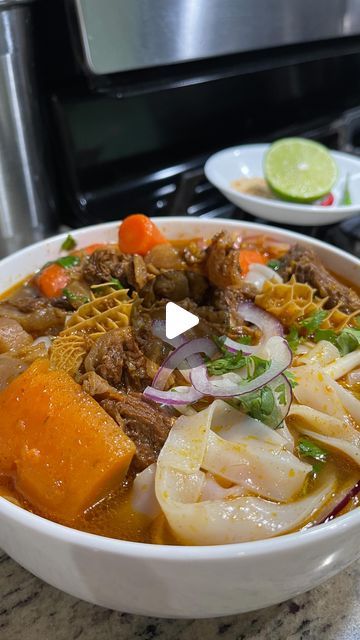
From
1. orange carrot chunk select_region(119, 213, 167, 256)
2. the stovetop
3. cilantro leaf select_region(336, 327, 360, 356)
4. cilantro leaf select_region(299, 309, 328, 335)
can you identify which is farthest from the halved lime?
cilantro leaf select_region(336, 327, 360, 356)

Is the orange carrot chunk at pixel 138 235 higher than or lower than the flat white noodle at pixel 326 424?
higher

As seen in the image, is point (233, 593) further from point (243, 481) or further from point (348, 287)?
point (348, 287)

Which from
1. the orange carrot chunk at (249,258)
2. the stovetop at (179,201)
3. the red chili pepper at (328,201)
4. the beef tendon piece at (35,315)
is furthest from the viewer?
the red chili pepper at (328,201)

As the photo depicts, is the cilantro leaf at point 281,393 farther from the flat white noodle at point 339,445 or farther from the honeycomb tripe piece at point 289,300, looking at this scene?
the honeycomb tripe piece at point 289,300

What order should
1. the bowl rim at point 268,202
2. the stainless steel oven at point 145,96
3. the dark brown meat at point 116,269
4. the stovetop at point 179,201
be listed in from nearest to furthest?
the dark brown meat at point 116,269 → the stainless steel oven at point 145,96 → the bowl rim at point 268,202 → the stovetop at point 179,201

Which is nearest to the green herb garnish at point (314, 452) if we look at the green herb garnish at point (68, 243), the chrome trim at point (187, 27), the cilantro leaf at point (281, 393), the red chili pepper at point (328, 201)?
the cilantro leaf at point (281, 393)

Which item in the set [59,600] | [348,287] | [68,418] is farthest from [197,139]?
[59,600]
